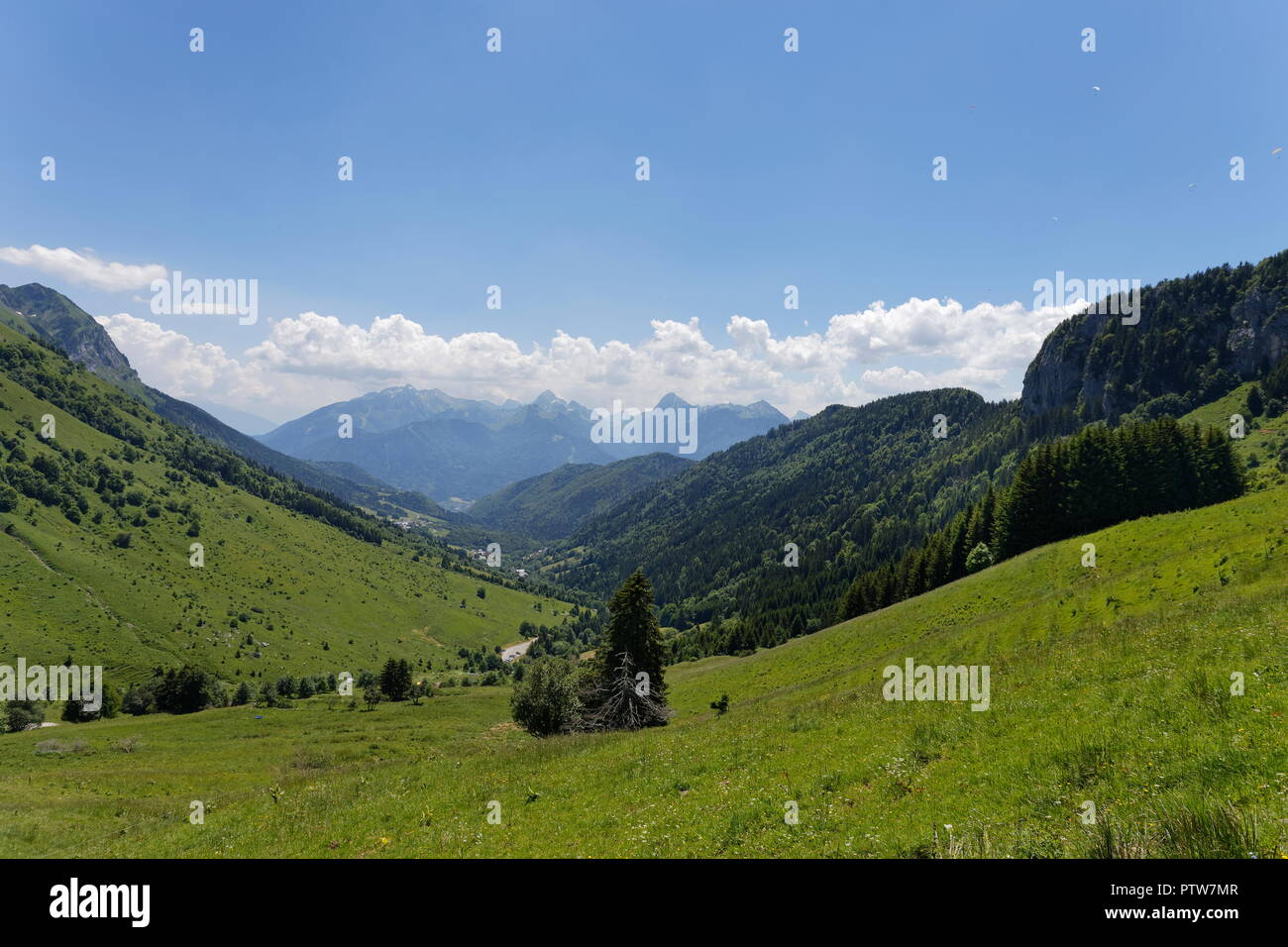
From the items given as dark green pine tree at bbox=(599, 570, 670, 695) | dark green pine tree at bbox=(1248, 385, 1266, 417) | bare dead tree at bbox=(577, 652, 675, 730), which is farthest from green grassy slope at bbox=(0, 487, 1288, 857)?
dark green pine tree at bbox=(1248, 385, 1266, 417)

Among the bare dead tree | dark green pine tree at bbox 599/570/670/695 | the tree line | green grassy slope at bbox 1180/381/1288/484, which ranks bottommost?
the bare dead tree

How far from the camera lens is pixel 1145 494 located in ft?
246

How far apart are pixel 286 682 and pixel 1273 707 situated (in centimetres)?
15800

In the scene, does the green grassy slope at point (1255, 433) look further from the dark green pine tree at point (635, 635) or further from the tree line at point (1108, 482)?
the dark green pine tree at point (635, 635)

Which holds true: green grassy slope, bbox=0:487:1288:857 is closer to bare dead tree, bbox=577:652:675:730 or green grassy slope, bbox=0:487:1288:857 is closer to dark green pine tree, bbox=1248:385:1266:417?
bare dead tree, bbox=577:652:675:730

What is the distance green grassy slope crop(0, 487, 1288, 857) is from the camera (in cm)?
970

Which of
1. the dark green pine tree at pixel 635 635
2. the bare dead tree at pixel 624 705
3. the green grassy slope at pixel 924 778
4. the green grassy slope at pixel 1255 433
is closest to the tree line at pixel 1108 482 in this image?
the green grassy slope at pixel 1255 433

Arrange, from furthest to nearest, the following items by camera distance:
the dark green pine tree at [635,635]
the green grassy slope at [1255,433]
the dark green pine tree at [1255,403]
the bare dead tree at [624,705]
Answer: the dark green pine tree at [1255,403], the green grassy slope at [1255,433], the dark green pine tree at [635,635], the bare dead tree at [624,705]

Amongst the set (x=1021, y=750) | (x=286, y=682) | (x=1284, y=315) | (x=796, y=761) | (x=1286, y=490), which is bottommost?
(x=286, y=682)

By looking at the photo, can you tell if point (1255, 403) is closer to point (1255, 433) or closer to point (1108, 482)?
point (1255, 433)

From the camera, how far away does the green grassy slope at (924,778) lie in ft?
31.8

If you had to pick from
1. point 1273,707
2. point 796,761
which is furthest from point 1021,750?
point 796,761

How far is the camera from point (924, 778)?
13.7m
